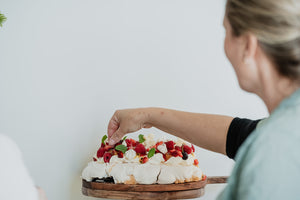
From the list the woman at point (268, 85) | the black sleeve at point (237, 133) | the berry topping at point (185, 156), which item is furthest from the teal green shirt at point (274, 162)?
the berry topping at point (185, 156)

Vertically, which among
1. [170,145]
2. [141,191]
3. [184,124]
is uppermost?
[184,124]

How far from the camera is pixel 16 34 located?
1392mm

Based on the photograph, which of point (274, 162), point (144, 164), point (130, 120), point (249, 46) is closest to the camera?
point (274, 162)

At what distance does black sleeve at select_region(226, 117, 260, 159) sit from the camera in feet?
3.38

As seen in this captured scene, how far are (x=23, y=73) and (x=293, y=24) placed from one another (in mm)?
1042

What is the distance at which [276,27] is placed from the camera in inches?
25.3

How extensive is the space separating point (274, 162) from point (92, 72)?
1.02 m

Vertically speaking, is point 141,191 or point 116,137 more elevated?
point 116,137

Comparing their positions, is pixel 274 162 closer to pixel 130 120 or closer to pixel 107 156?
pixel 130 120

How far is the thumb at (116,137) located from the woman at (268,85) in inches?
21.5

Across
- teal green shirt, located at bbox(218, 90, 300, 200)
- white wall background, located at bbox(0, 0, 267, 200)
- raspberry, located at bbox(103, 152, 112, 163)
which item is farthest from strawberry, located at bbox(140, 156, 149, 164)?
teal green shirt, located at bbox(218, 90, 300, 200)

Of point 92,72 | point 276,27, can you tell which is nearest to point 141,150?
point 92,72

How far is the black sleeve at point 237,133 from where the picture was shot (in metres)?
1.03

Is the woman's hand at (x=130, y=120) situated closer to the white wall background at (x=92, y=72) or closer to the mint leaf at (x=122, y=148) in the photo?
the mint leaf at (x=122, y=148)
